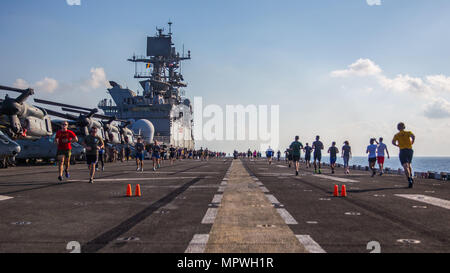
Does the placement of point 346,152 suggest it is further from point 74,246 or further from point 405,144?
point 74,246

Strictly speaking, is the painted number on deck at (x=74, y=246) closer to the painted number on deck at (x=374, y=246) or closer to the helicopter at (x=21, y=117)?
the painted number on deck at (x=374, y=246)

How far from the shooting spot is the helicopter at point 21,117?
20.6 meters

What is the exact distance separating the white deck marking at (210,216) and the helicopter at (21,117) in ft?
58.6

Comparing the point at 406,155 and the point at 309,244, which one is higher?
the point at 406,155

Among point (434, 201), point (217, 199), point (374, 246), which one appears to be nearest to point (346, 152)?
point (434, 201)

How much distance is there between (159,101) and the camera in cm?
7019

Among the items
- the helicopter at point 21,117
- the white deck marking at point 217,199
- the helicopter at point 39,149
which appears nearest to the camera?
the white deck marking at point 217,199

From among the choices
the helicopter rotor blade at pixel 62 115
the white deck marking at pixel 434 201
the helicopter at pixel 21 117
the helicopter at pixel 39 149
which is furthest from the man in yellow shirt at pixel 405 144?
the helicopter at pixel 39 149

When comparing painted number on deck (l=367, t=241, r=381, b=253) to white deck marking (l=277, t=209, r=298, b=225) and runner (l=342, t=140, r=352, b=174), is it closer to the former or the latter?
white deck marking (l=277, t=209, r=298, b=225)

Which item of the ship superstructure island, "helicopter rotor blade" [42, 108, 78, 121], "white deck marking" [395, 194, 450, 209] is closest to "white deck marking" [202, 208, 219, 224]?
"white deck marking" [395, 194, 450, 209]

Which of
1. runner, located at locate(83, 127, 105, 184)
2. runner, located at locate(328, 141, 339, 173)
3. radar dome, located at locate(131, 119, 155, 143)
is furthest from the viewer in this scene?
radar dome, located at locate(131, 119, 155, 143)

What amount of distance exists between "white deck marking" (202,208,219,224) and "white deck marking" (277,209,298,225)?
117 centimetres

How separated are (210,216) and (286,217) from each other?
129 centimetres

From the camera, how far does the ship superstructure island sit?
69.5 m
